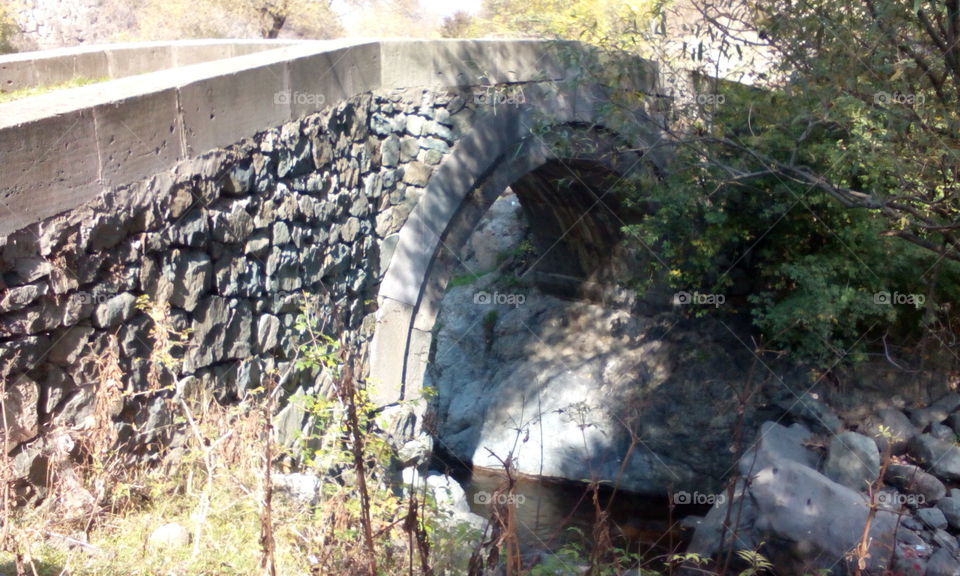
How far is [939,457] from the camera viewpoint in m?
7.94

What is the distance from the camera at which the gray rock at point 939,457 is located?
790 centimetres

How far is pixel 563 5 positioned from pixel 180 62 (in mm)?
4932

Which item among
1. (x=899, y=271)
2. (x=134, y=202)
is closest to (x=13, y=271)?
(x=134, y=202)

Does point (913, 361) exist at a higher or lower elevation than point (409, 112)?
lower

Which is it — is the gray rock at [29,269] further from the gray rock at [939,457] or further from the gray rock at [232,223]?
the gray rock at [939,457]

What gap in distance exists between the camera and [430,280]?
6.30 meters

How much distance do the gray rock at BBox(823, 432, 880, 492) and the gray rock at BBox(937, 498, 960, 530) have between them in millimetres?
583

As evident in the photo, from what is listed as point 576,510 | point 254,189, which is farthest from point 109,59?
point 576,510

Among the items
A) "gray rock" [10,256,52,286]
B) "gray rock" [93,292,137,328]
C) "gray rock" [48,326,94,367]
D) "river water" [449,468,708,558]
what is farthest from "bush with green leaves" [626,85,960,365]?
"gray rock" [10,256,52,286]

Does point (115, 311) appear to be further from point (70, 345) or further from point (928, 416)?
point (928, 416)

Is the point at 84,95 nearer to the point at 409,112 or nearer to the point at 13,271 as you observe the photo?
the point at 13,271

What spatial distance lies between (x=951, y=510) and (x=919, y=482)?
13.3 inches

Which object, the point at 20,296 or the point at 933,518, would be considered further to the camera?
the point at 933,518

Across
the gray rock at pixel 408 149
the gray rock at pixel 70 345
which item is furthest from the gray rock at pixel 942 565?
the gray rock at pixel 70 345
